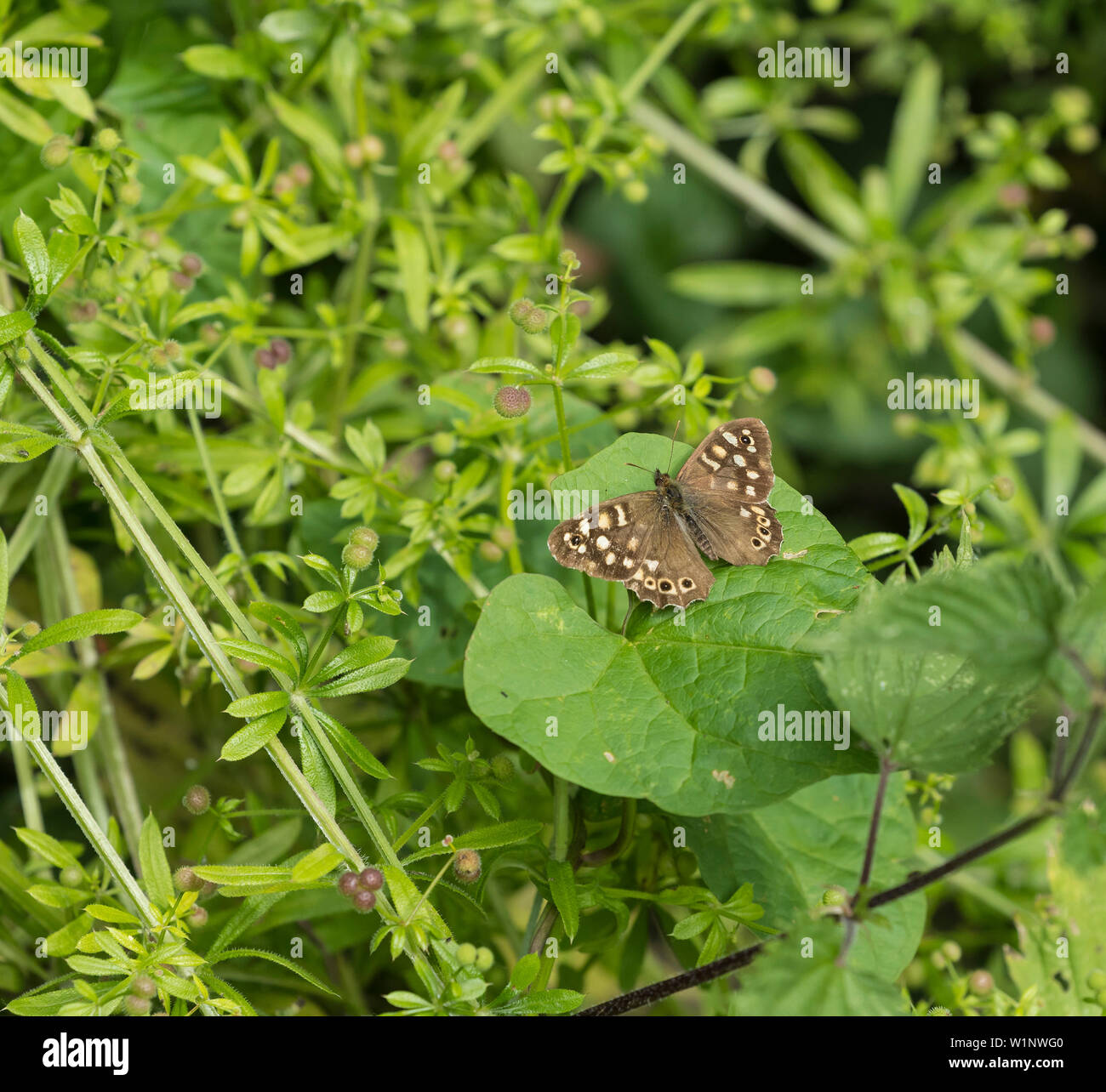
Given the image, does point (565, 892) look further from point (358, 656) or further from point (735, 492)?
point (735, 492)

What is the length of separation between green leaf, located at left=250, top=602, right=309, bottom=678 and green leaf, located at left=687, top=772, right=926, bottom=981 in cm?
49

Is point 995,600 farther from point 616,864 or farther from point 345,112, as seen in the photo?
point 345,112

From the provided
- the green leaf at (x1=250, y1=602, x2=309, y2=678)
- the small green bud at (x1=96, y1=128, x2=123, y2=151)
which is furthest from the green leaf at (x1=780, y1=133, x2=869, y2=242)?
the green leaf at (x1=250, y1=602, x2=309, y2=678)

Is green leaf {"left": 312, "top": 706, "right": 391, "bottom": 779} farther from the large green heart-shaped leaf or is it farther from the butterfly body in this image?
the butterfly body

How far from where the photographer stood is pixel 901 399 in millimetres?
2111

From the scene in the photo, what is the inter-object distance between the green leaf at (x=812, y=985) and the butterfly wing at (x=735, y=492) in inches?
15.8

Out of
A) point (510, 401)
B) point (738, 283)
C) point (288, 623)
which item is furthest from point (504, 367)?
point (738, 283)

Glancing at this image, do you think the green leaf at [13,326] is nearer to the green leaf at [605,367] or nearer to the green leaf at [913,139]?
the green leaf at [605,367]

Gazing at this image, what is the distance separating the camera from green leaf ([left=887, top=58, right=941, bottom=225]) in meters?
2.06

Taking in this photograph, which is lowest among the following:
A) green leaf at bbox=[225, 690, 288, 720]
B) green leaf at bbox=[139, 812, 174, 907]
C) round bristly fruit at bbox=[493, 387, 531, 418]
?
green leaf at bbox=[139, 812, 174, 907]

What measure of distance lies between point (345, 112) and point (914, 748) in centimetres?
126

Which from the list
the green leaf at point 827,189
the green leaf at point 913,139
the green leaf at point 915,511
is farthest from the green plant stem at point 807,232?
the green leaf at point 915,511

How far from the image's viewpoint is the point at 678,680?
3.59 ft

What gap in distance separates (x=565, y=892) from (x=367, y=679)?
0.99 feet
